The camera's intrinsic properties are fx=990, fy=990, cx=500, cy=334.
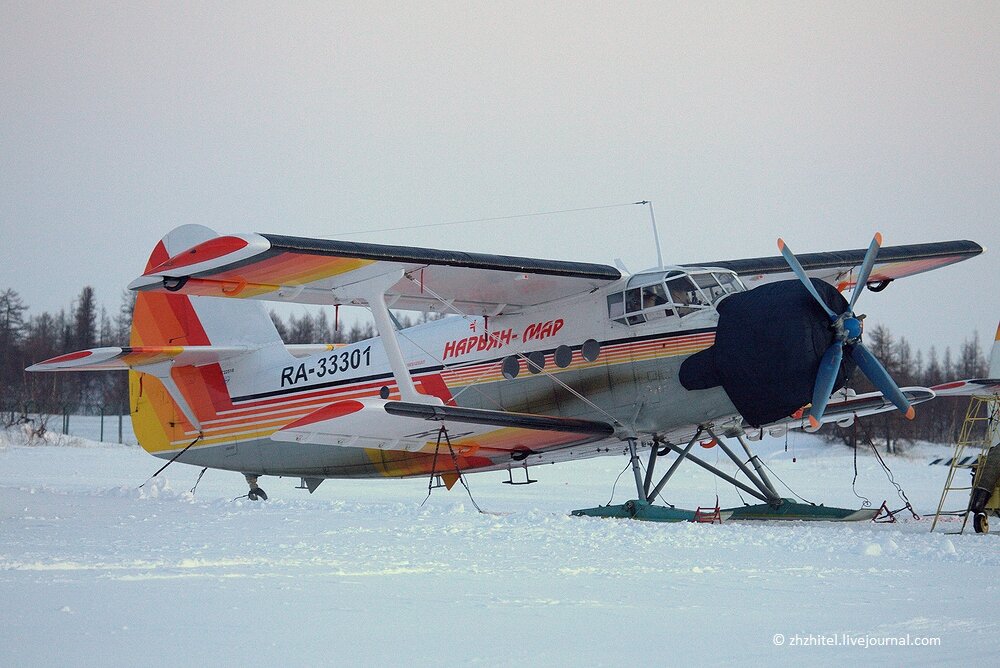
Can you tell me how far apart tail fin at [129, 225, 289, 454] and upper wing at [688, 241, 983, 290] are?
8.44 metres

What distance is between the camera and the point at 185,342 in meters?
18.5

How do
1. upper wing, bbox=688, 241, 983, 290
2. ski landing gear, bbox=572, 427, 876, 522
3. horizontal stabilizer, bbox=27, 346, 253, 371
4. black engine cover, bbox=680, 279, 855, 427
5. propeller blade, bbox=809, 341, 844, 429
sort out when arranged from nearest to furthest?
propeller blade, bbox=809, 341, 844, 429 → black engine cover, bbox=680, 279, 855, 427 → ski landing gear, bbox=572, 427, 876, 522 → horizontal stabilizer, bbox=27, 346, 253, 371 → upper wing, bbox=688, 241, 983, 290

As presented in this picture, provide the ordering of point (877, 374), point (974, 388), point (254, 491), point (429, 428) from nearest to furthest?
point (877, 374), point (974, 388), point (429, 428), point (254, 491)

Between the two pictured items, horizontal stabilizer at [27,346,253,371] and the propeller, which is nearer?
the propeller

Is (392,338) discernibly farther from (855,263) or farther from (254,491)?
(855,263)

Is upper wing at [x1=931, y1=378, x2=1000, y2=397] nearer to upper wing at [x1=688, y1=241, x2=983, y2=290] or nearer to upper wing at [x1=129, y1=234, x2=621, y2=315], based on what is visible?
upper wing at [x1=688, y1=241, x2=983, y2=290]

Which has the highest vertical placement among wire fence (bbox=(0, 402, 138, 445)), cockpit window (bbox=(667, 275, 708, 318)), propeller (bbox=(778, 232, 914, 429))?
cockpit window (bbox=(667, 275, 708, 318))

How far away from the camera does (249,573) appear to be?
277 inches

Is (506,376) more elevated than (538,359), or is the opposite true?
(538,359)

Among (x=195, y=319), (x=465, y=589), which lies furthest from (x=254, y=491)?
(x=465, y=589)

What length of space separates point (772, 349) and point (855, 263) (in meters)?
5.63

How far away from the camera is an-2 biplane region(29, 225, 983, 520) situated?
11875 millimetres

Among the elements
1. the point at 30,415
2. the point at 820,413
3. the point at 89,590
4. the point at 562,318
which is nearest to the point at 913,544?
the point at 820,413

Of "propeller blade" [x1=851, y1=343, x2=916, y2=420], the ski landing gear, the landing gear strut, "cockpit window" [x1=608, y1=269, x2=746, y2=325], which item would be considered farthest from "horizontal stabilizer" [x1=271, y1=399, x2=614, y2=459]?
"propeller blade" [x1=851, y1=343, x2=916, y2=420]
